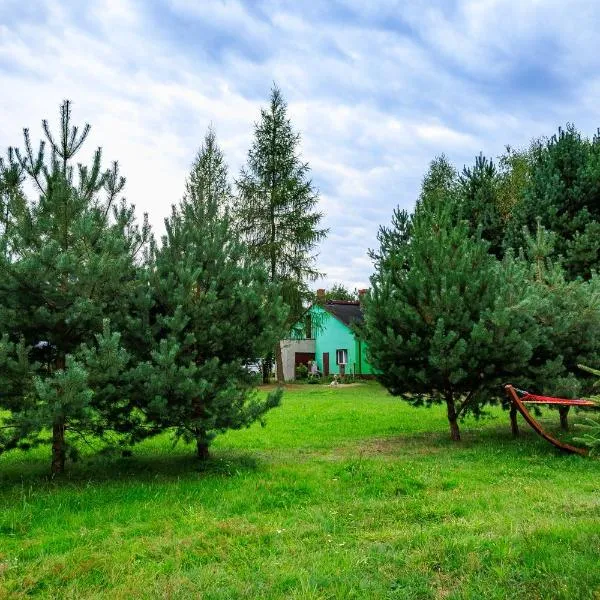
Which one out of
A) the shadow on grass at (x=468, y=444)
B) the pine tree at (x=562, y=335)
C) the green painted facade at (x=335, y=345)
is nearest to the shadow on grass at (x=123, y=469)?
the shadow on grass at (x=468, y=444)

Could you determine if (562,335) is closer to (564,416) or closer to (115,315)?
(564,416)

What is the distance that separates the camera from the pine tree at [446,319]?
9.98 metres

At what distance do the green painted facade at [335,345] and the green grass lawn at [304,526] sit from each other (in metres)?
24.8

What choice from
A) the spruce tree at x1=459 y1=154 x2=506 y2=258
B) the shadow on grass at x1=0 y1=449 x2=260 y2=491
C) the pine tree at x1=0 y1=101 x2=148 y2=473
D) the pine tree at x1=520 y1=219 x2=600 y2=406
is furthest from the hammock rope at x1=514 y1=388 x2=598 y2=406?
the spruce tree at x1=459 y1=154 x2=506 y2=258

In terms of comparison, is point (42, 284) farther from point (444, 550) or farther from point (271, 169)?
point (271, 169)

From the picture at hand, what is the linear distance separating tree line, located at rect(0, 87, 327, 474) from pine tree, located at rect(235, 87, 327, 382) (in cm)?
1952

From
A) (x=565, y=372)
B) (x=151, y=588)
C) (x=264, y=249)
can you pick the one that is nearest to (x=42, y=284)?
(x=151, y=588)

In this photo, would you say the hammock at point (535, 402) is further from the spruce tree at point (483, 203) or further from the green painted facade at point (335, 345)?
the green painted facade at point (335, 345)

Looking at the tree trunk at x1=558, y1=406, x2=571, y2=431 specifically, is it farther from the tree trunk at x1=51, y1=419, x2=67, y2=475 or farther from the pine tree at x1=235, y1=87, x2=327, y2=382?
the pine tree at x1=235, y1=87, x2=327, y2=382

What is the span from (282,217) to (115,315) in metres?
21.9

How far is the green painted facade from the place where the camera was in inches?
1371

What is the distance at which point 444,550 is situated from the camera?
4.64 meters

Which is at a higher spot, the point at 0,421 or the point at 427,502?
the point at 0,421

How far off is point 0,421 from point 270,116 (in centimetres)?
2602
